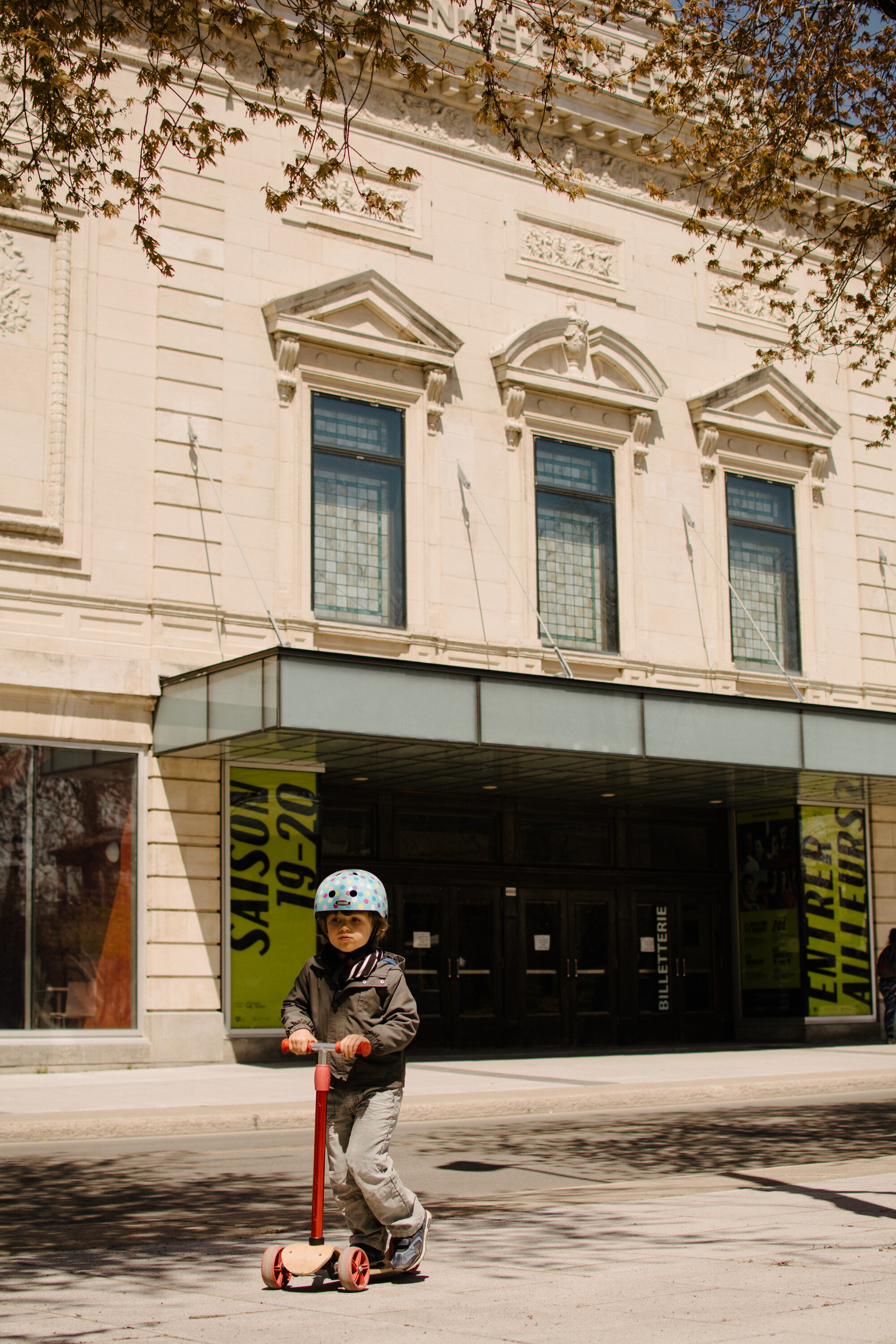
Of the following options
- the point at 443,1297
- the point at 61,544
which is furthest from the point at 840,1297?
the point at 61,544

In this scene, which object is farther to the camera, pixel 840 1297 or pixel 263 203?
pixel 263 203

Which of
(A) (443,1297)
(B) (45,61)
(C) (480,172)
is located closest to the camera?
(A) (443,1297)

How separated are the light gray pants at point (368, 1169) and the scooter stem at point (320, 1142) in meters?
0.21

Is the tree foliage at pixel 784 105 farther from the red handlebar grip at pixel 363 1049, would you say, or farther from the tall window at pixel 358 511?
the red handlebar grip at pixel 363 1049

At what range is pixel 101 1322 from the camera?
510cm

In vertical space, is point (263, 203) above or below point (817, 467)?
above

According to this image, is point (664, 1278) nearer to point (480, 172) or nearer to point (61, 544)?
point (61, 544)

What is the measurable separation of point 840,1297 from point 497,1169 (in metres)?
4.74

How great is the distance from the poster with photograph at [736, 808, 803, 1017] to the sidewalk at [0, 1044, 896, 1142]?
291cm

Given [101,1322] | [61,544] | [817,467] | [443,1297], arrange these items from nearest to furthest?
[101,1322]
[443,1297]
[61,544]
[817,467]

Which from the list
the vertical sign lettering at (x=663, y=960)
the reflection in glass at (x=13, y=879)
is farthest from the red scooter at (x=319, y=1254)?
the vertical sign lettering at (x=663, y=960)

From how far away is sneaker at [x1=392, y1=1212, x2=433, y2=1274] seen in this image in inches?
228

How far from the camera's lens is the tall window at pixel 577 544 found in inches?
854

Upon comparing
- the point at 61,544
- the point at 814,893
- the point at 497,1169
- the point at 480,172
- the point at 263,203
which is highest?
the point at 480,172
